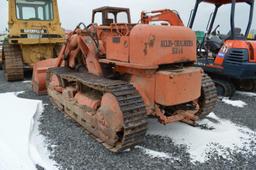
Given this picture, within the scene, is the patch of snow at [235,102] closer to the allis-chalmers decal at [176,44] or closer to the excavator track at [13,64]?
the allis-chalmers decal at [176,44]

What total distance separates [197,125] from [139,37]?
6.49ft

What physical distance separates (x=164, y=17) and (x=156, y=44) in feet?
5.14

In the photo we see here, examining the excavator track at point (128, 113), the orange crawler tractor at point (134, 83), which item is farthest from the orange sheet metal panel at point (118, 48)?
the excavator track at point (128, 113)

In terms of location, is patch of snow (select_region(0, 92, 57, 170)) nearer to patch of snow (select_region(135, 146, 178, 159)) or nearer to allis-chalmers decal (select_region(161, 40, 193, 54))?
patch of snow (select_region(135, 146, 178, 159))

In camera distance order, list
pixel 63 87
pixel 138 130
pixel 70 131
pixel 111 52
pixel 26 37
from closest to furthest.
Answer: pixel 138 130, pixel 111 52, pixel 70 131, pixel 63 87, pixel 26 37

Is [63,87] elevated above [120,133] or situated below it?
above

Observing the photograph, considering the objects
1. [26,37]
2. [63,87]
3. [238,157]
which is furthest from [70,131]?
[26,37]

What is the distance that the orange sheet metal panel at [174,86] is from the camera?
325cm

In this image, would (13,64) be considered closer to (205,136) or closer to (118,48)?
(118,48)

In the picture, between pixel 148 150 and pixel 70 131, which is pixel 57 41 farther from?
pixel 148 150

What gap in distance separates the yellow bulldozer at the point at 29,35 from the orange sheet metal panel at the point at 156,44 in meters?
5.53

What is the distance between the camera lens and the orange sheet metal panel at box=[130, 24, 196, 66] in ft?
10.6

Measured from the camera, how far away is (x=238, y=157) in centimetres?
337

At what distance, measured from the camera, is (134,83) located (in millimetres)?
3650
